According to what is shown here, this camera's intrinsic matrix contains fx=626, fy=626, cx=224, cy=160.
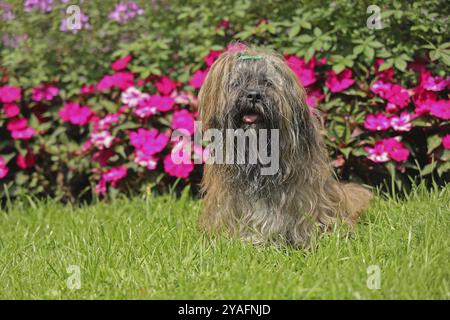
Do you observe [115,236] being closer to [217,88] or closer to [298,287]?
[217,88]

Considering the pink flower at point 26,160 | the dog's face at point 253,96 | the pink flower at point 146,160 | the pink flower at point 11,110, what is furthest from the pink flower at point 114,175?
the dog's face at point 253,96

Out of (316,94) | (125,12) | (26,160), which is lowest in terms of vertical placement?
(26,160)

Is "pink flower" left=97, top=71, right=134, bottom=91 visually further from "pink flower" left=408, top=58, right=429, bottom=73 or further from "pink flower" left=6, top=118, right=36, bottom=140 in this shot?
"pink flower" left=408, top=58, right=429, bottom=73

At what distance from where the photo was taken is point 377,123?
4.75 metres

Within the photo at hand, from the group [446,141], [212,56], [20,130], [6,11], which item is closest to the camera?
[446,141]

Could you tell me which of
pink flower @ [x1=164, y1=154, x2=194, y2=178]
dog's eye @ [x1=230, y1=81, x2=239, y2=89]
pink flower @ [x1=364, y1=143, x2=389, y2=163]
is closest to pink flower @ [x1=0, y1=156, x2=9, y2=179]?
pink flower @ [x1=164, y1=154, x2=194, y2=178]

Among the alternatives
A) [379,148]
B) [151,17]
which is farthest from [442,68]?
[151,17]

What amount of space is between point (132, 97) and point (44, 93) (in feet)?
2.81

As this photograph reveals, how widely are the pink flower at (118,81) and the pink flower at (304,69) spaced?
1384mm

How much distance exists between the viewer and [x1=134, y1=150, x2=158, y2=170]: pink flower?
5.11 m

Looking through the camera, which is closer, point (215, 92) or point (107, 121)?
point (215, 92)

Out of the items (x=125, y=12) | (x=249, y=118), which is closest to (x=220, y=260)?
(x=249, y=118)

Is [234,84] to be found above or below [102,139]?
above

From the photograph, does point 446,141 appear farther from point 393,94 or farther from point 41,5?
point 41,5
